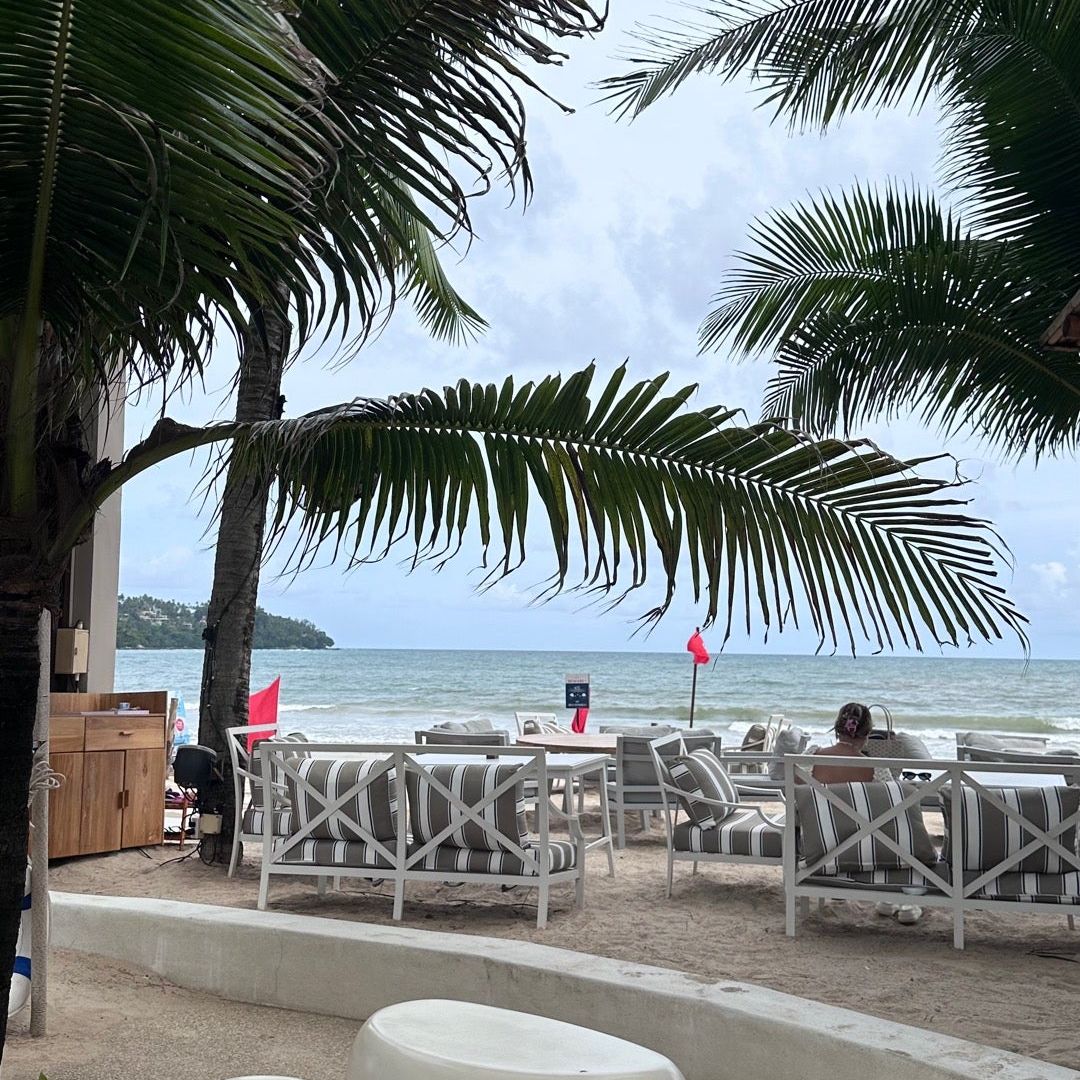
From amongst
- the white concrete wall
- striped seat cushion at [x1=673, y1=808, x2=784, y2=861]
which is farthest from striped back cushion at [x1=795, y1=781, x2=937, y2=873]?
the white concrete wall

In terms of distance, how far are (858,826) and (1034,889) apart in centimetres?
80

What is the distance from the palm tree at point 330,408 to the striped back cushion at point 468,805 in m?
2.68

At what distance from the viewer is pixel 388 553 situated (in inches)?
121

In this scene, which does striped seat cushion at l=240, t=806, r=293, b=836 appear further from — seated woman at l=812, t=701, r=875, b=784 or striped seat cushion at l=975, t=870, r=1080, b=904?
striped seat cushion at l=975, t=870, r=1080, b=904

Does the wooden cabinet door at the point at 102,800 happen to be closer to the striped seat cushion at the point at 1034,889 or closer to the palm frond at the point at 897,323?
the palm frond at the point at 897,323

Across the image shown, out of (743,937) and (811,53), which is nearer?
(743,937)

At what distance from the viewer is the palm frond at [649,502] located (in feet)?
8.78

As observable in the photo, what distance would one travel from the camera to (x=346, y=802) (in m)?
5.81

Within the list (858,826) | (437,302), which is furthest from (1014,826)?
(437,302)

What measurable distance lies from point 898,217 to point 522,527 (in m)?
4.41

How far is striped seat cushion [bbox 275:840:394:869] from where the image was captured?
578cm

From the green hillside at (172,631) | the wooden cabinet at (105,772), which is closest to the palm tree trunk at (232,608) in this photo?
the wooden cabinet at (105,772)

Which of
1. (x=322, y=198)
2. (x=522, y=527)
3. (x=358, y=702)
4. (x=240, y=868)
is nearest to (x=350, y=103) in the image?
(x=322, y=198)

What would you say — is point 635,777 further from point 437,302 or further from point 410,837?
point 437,302
